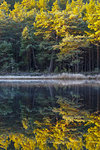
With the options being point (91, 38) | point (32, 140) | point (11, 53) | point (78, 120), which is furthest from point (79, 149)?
point (11, 53)

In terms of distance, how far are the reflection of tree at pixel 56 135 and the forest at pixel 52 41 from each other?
20.0 m

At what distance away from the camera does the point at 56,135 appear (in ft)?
10.7

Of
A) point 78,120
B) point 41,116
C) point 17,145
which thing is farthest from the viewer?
point 41,116

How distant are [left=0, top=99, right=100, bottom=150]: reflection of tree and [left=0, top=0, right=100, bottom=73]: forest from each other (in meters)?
20.0

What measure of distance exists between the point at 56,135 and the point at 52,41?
23778 millimetres

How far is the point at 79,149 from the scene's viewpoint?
2.70m

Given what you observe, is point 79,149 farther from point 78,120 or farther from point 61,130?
point 78,120

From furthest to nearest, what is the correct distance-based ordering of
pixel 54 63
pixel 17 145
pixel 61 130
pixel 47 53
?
1. pixel 54 63
2. pixel 47 53
3. pixel 61 130
4. pixel 17 145

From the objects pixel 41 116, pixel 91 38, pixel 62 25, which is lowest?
pixel 41 116

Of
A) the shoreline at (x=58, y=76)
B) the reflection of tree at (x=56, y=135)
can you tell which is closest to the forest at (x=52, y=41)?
the shoreline at (x=58, y=76)

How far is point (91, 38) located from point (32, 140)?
23277mm

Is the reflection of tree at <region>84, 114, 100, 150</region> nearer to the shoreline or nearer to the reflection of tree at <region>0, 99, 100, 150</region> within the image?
the reflection of tree at <region>0, 99, 100, 150</region>

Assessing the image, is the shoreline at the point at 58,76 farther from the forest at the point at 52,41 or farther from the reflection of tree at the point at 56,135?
the reflection of tree at the point at 56,135

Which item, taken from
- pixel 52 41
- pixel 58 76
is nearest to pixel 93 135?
pixel 58 76
